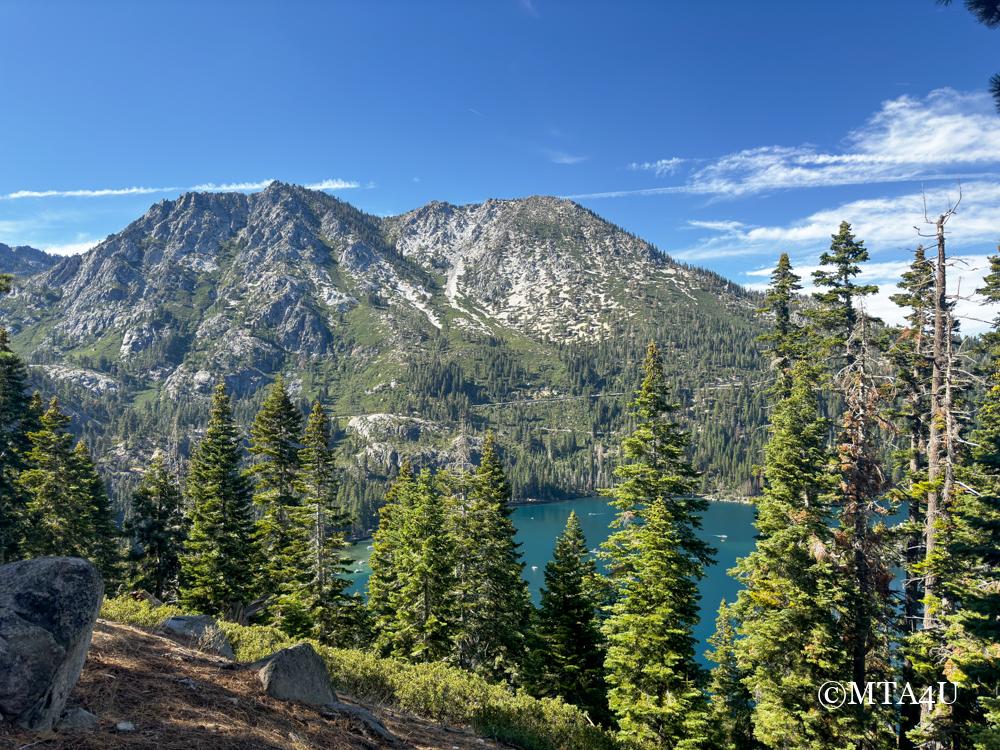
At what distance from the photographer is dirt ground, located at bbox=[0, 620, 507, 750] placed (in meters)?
6.95

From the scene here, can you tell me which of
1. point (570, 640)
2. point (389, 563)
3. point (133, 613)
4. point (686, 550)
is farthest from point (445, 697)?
point (389, 563)

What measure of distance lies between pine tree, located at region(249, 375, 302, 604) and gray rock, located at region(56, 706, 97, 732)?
2816 cm

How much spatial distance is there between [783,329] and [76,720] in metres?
37.0

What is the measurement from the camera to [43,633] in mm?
6941

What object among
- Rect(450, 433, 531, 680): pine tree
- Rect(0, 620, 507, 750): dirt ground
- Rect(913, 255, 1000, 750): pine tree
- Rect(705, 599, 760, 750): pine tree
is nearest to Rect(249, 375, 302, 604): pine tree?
Rect(450, 433, 531, 680): pine tree

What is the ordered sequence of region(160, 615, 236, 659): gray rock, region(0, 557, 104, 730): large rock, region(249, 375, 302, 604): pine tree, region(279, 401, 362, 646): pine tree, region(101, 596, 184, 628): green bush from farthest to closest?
region(249, 375, 302, 604): pine tree, region(279, 401, 362, 646): pine tree, region(101, 596, 184, 628): green bush, region(160, 615, 236, 659): gray rock, region(0, 557, 104, 730): large rock

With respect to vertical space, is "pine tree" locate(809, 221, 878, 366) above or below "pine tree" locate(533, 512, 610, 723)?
above

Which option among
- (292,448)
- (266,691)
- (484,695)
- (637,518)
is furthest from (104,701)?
(292,448)

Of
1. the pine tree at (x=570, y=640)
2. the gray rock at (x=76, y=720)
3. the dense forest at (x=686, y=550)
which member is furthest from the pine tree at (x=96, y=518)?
the gray rock at (x=76, y=720)

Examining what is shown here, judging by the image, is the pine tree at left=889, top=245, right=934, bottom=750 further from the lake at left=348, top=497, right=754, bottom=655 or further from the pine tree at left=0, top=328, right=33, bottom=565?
the lake at left=348, top=497, right=754, bottom=655

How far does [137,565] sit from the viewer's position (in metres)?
42.5

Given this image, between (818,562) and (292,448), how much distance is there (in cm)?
3027

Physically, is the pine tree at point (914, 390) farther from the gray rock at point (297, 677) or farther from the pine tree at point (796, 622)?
the gray rock at point (297, 677)

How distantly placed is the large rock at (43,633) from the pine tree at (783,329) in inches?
1321
